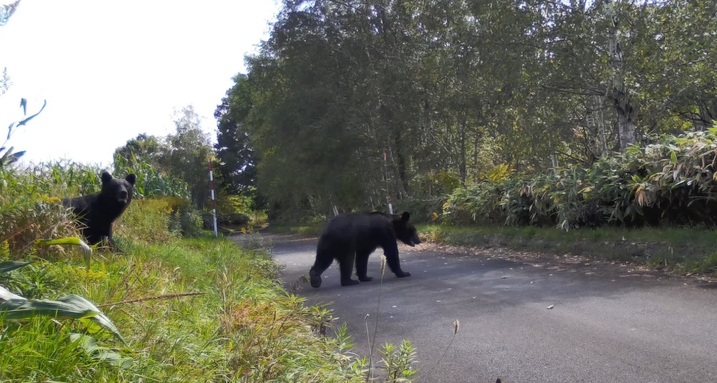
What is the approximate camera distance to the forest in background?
16328mm

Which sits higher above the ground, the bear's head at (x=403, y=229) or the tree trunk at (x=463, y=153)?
the tree trunk at (x=463, y=153)

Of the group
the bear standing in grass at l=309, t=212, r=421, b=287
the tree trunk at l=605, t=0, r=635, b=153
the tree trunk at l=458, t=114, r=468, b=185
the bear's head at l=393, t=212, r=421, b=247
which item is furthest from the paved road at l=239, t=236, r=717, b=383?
the tree trunk at l=458, t=114, r=468, b=185

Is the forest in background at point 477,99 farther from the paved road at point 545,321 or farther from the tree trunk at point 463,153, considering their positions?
the paved road at point 545,321

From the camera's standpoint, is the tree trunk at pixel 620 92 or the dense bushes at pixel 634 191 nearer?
the dense bushes at pixel 634 191

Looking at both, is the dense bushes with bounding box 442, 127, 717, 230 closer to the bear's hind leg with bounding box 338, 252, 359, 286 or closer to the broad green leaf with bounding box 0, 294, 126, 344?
the bear's hind leg with bounding box 338, 252, 359, 286

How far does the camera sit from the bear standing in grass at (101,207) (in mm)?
9133

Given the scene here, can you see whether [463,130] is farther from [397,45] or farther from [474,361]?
[474,361]

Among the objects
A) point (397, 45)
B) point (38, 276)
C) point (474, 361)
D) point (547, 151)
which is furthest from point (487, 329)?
point (397, 45)

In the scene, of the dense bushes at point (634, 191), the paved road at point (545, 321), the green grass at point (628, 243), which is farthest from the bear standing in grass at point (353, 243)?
the dense bushes at point (634, 191)

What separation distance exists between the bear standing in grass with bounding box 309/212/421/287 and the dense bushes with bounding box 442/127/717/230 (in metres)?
4.07

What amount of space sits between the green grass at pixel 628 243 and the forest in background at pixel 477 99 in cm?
51

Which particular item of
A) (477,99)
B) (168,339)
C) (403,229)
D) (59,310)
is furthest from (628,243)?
(477,99)

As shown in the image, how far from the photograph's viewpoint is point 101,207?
9.55 meters

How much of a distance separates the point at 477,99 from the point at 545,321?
760 inches
